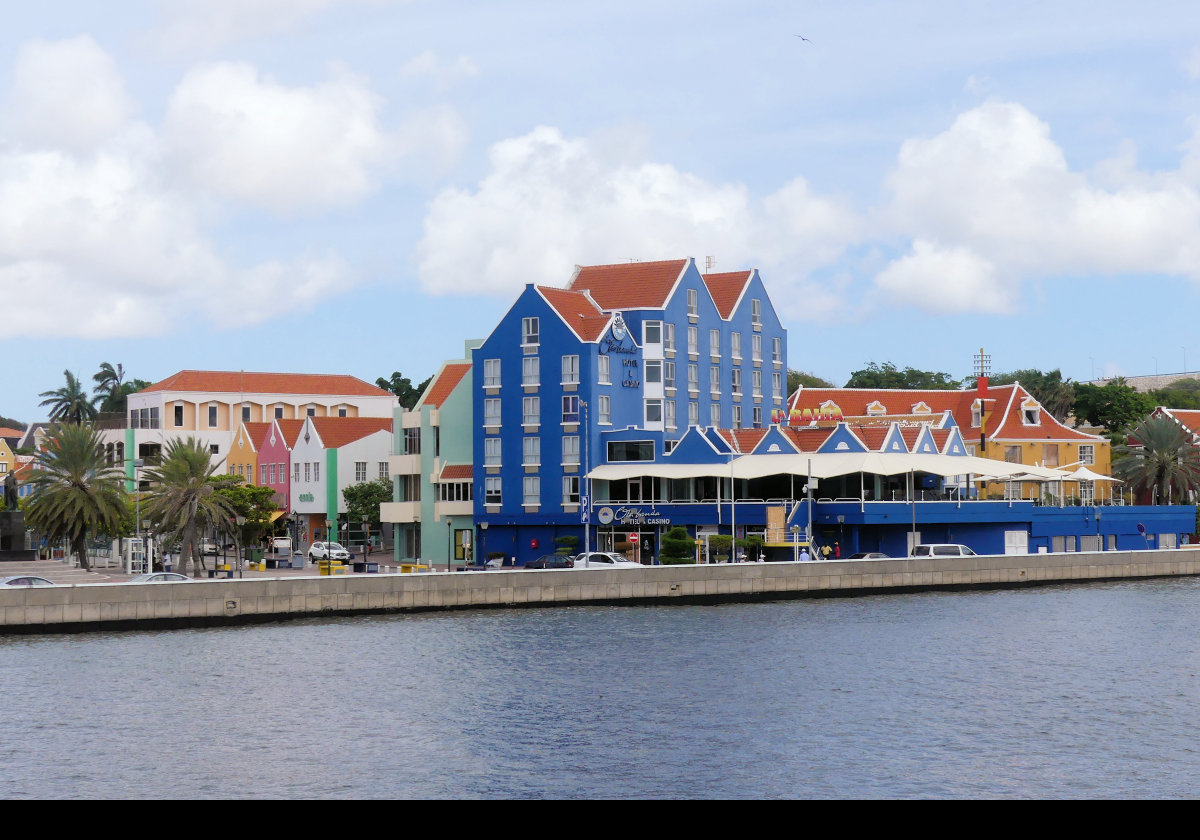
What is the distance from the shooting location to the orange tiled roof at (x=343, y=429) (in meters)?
127

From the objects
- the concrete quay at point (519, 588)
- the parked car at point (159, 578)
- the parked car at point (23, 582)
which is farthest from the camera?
the parked car at point (159, 578)

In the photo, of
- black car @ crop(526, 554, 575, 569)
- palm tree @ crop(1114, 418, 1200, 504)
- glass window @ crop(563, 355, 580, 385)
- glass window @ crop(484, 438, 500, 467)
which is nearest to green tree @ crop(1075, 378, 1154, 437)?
palm tree @ crop(1114, 418, 1200, 504)

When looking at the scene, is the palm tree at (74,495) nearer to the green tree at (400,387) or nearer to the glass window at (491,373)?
the glass window at (491,373)

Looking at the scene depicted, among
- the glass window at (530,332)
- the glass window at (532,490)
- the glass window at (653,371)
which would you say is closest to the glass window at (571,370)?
the glass window at (530,332)

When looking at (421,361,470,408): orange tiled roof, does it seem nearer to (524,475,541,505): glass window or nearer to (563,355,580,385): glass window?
(524,475,541,505): glass window

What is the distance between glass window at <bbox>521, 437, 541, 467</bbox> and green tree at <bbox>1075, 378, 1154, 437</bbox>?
78178 millimetres

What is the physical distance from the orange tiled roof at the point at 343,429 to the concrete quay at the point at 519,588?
51.5m

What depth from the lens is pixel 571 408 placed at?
330 ft

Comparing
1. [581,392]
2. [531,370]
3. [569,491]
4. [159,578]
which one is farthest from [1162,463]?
[159,578]

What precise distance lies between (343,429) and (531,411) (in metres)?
33.1

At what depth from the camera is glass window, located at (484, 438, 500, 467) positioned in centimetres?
10369

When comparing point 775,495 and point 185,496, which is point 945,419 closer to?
point 775,495

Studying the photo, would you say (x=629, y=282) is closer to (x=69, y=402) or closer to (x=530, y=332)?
(x=530, y=332)
